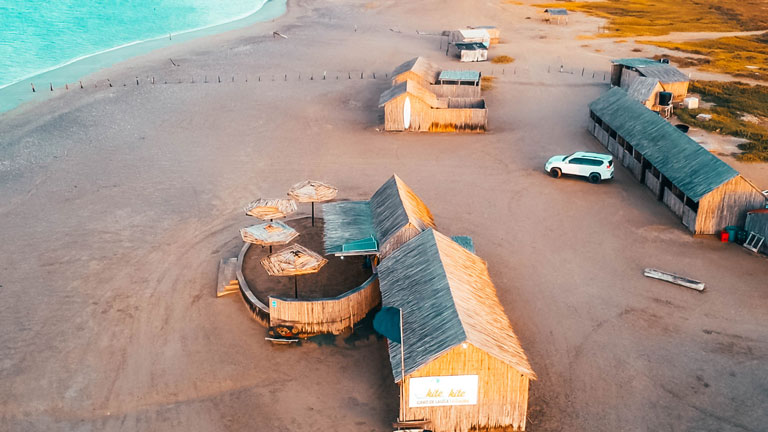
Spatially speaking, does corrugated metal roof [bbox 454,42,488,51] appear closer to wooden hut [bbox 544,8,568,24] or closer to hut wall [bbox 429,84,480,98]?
hut wall [bbox 429,84,480,98]

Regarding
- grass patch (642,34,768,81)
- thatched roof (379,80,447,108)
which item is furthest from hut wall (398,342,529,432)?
grass patch (642,34,768,81)

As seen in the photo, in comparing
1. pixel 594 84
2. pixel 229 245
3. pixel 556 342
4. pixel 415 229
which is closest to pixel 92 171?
pixel 229 245

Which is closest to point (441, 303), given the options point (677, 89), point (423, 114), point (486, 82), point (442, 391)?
point (442, 391)

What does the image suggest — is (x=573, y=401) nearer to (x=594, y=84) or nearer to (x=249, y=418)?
(x=249, y=418)

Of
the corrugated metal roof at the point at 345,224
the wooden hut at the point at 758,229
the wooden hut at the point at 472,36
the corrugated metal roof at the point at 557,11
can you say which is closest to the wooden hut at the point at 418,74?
the wooden hut at the point at 472,36

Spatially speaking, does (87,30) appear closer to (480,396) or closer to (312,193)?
(312,193)
